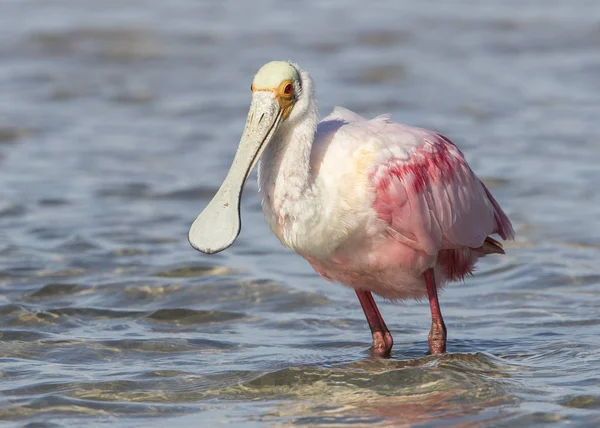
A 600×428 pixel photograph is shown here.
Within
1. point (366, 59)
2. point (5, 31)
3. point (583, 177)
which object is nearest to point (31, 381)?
point (583, 177)

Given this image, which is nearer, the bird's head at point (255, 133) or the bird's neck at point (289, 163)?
the bird's neck at point (289, 163)

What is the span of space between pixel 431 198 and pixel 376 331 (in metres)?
0.86

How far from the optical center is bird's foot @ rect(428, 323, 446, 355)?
746 cm

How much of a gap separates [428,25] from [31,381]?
46.2 feet

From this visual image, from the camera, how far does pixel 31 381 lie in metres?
6.95

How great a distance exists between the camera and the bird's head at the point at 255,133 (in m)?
6.86

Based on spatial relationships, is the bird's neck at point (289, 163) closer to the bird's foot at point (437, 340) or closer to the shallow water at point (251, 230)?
the shallow water at point (251, 230)

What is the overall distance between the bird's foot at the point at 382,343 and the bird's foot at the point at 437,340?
0.91 ft

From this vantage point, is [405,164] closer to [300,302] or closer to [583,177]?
[300,302]

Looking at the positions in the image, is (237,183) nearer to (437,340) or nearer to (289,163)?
(289,163)

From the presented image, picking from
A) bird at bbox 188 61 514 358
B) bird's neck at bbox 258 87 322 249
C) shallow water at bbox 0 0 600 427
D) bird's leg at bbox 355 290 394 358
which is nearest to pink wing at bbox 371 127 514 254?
bird at bbox 188 61 514 358

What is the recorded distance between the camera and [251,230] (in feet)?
35.1

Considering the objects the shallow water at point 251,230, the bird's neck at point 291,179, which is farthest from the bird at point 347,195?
the shallow water at point 251,230

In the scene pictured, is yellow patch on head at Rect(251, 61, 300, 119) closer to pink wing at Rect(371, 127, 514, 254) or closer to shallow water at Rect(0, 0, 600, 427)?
pink wing at Rect(371, 127, 514, 254)
